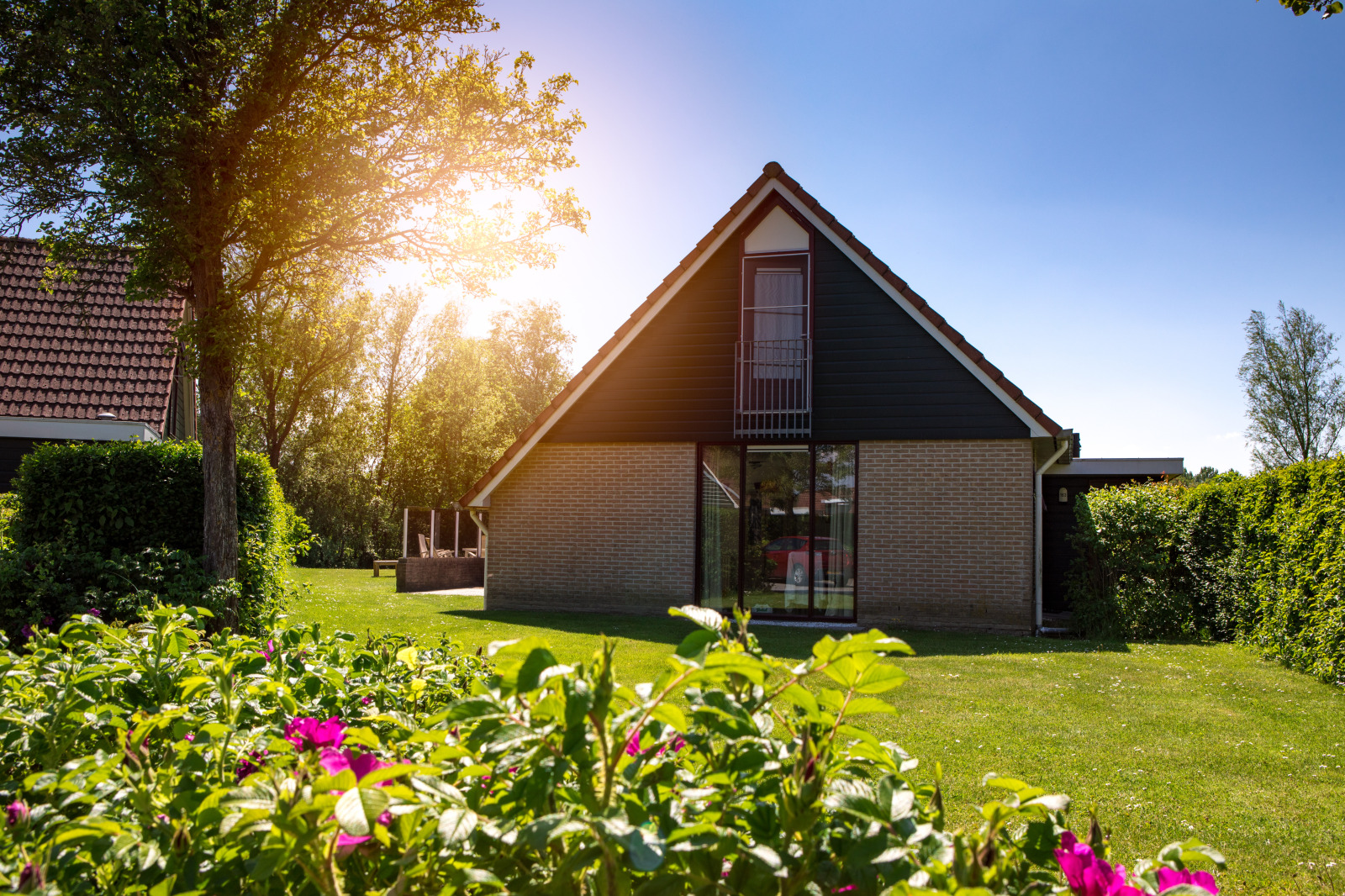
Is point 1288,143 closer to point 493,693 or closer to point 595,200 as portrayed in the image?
point 595,200

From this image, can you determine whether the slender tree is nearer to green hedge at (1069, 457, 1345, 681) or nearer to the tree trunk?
the tree trunk

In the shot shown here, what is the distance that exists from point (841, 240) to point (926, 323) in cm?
182

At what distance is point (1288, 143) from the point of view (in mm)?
15797

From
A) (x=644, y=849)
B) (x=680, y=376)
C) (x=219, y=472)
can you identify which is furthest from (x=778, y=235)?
(x=644, y=849)

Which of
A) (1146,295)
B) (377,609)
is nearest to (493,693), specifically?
(377,609)

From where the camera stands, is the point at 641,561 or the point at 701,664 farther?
the point at 641,561

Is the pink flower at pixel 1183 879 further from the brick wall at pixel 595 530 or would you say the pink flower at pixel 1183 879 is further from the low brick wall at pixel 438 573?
the low brick wall at pixel 438 573

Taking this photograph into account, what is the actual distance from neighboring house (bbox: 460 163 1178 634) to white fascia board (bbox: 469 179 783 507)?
0.09 feet

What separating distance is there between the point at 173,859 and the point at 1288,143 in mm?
20531

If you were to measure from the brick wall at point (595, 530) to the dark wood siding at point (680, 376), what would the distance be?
1.05 feet

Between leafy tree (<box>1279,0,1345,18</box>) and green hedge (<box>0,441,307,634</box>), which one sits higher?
leafy tree (<box>1279,0,1345,18</box>)

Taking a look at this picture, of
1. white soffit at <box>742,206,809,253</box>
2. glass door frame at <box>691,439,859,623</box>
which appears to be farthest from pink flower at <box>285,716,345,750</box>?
white soffit at <box>742,206,809,253</box>

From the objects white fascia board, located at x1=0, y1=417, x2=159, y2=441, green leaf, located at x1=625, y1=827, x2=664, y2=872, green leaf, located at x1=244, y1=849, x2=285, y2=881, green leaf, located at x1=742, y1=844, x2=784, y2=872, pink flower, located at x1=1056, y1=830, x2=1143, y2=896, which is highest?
white fascia board, located at x1=0, y1=417, x2=159, y2=441

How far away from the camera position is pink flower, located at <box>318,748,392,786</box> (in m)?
1.11
